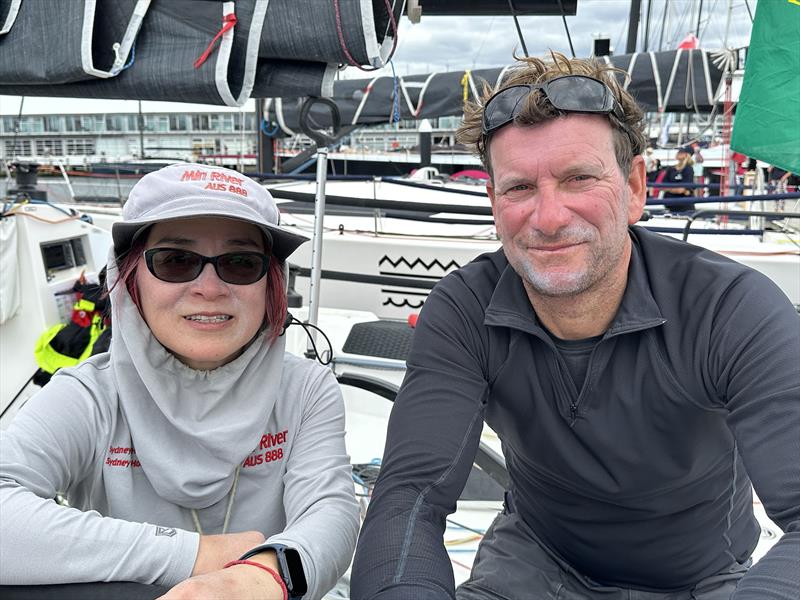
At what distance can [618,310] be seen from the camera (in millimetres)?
1593

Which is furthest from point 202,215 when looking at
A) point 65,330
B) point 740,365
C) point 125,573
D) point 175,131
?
point 175,131

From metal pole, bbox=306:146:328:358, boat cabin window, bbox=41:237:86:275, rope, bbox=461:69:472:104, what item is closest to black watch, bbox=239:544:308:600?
metal pole, bbox=306:146:328:358

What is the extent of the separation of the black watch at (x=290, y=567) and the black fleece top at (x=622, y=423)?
15cm

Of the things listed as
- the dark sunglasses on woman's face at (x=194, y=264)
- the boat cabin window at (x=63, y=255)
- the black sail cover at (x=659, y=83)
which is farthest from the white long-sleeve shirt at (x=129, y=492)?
the black sail cover at (x=659, y=83)

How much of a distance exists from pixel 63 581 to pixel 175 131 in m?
24.6

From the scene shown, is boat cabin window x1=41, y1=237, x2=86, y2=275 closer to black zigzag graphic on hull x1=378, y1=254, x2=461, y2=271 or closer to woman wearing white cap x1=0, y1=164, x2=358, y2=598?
black zigzag graphic on hull x1=378, y1=254, x2=461, y2=271

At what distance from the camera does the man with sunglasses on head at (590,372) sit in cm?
146

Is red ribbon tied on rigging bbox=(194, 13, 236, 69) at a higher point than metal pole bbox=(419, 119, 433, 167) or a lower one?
higher

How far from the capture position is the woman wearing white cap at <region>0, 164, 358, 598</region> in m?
1.40

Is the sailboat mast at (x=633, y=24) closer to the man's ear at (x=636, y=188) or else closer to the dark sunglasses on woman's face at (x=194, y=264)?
the man's ear at (x=636, y=188)

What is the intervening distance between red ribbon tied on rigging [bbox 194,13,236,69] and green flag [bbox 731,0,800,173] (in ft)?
6.30

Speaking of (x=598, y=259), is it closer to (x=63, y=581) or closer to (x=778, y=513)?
(x=778, y=513)

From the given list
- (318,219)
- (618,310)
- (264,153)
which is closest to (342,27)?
(318,219)

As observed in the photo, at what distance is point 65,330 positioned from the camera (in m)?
3.91
